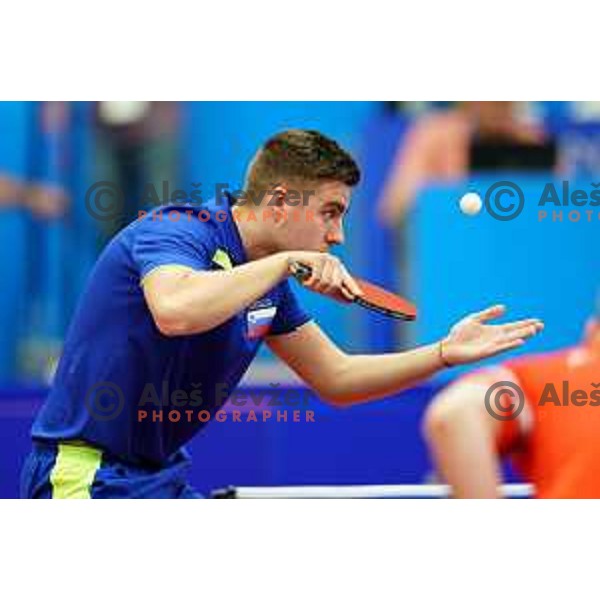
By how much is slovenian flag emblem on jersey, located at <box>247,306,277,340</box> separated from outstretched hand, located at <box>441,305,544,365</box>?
45 cm

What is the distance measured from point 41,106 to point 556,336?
2.39 meters

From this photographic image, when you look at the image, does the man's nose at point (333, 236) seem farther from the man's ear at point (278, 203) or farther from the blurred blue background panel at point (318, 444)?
the blurred blue background panel at point (318, 444)

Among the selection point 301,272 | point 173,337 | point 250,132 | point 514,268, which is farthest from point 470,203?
point 301,272

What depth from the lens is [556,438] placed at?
370 cm

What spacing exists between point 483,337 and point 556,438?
0.66 metres

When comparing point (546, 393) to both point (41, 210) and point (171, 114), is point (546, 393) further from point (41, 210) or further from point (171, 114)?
point (171, 114)

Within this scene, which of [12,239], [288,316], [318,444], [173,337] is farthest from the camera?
[12,239]

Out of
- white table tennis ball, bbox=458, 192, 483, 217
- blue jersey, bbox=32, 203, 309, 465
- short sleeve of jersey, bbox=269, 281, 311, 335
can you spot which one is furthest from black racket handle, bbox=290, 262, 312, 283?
white table tennis ball, bbox=458, 192, 483, 217

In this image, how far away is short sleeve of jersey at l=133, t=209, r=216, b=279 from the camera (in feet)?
13.0

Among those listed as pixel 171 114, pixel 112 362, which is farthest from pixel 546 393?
pixel 171 114

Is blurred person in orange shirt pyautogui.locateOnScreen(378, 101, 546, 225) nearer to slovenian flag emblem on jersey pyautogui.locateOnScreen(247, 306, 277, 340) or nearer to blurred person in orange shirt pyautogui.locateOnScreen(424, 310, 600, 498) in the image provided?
slovenian flag emblem on jersey pyautogui.locateOnScreen(247, 306, 277, 340)

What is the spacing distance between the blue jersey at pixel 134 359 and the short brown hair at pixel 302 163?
183mm

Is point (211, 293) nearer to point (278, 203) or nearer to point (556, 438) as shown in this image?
point (278, 203)

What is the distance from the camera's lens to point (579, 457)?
3719 mm
